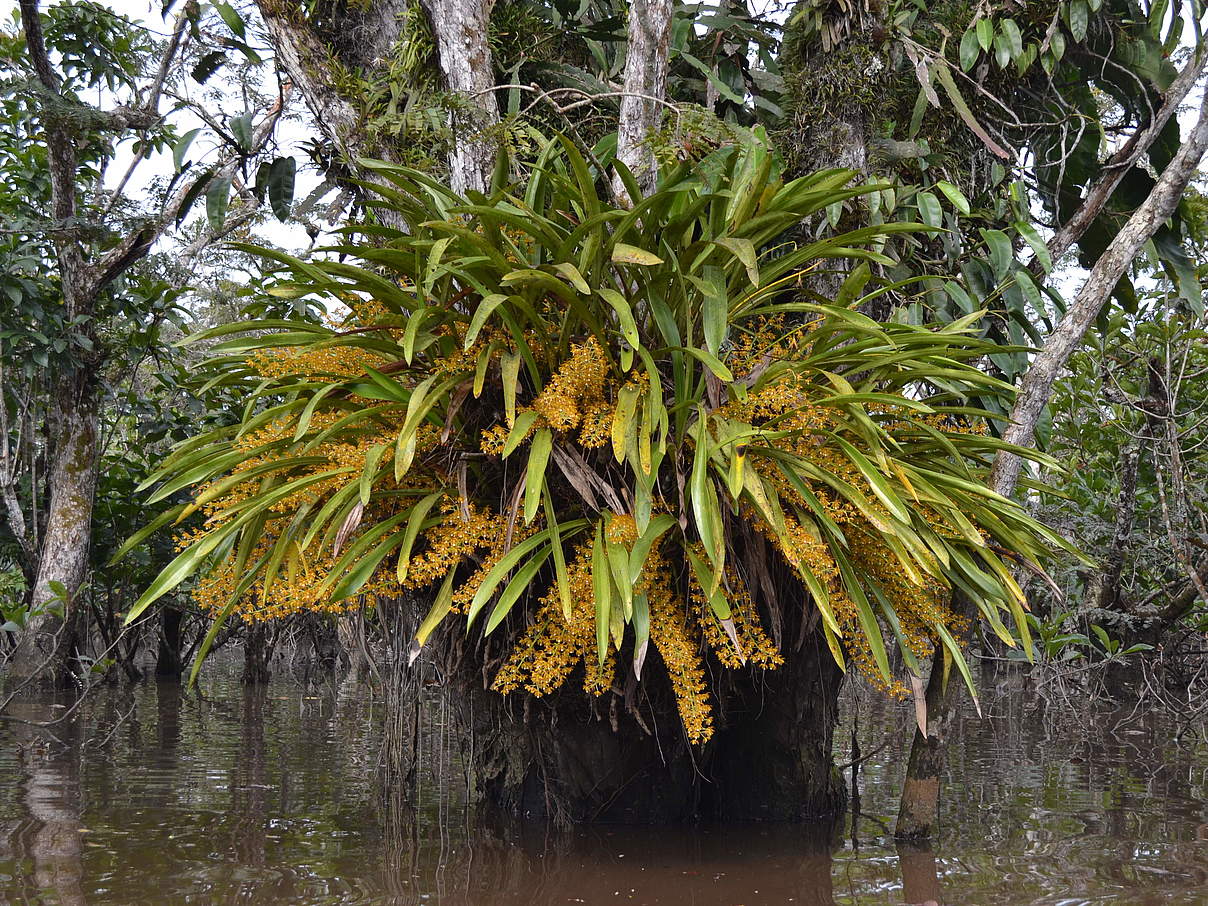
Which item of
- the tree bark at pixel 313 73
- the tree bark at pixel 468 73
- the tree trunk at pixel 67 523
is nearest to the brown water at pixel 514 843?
the tree trunk at pixel 67 523

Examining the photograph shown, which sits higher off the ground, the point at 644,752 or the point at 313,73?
the point at 313,73

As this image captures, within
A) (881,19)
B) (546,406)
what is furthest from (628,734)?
(881,19)

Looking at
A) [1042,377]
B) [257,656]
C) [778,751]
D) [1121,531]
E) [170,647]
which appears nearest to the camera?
[1042,377]

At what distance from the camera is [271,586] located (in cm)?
291

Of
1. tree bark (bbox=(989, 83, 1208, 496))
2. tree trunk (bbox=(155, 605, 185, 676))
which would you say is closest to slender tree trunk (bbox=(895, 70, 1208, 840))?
tree bark (bbox=(989, 83, 1208, 496))

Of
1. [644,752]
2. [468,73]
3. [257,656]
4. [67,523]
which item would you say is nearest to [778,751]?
[644,752]

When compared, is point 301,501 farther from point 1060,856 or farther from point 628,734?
point 1060,856

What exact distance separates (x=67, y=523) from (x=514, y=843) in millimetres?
4718

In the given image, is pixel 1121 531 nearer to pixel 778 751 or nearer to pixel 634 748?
pixel 778 751

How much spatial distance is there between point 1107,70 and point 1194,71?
0.66 metres

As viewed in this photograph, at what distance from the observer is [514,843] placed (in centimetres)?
317

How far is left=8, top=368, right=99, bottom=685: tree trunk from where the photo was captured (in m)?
6.45

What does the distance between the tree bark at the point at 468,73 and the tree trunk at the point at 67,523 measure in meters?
4.04

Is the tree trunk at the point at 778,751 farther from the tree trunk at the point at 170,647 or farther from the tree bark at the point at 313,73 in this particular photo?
the tree trunk at the point at 170,647
